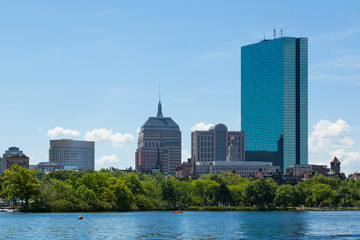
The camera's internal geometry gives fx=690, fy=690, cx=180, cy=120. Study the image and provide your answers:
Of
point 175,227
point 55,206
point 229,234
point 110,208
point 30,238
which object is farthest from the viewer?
point 110,208

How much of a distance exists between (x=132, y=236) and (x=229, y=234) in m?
17.0

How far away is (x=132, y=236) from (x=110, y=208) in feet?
272

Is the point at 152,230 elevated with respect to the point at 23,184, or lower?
lower

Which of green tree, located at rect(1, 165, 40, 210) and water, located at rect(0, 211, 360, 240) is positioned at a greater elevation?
green tree, located at rect(1, 165, 40, 210)

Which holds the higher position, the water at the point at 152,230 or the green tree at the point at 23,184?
the green tree at the point at 23,184

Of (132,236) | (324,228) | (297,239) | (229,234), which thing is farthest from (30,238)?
(324,228)

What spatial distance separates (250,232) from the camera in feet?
399

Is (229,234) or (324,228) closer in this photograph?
(229,234)

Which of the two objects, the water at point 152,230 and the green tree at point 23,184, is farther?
the green tree at point 23,184

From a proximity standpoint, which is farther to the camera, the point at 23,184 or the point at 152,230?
the point at 23,184

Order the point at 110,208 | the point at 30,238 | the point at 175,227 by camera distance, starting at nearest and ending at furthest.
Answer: the point at 30,238, the point at 175,227, the point at 110,208

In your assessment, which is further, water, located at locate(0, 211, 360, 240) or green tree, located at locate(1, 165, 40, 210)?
green tree, located at locate(1, 165, 40, 210)

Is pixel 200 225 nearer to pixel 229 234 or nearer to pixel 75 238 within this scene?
pixel 229 234

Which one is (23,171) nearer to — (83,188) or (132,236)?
(83,188)
